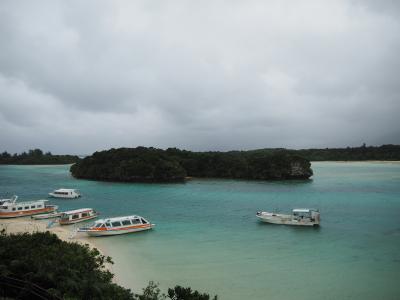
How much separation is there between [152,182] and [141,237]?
56.1 meters

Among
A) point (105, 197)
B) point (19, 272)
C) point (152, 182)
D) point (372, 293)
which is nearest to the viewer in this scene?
point (19, 272)

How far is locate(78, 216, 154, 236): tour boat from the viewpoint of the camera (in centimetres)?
3167

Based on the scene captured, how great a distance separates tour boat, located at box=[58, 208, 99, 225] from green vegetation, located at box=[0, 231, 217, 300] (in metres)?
20.8

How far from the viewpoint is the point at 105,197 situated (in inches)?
2361

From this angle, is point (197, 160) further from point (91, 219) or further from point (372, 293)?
point (372, 293)

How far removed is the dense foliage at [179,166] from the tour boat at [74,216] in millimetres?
48071

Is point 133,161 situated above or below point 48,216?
above

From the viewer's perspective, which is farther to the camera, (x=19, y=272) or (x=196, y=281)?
(x=196, y=281)

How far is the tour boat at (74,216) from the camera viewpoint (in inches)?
1484

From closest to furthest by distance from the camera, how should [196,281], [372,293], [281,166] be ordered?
[372,293]
[196,281]
[281,166]

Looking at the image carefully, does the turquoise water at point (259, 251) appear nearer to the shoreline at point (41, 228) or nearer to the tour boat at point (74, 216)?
the shoreline at point (41, 228)

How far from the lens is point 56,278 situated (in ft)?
41.1

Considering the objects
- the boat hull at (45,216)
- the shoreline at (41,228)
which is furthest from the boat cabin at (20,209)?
the boat hull at (45,216)

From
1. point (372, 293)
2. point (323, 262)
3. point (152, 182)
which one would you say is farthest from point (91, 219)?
point (152, 182)
